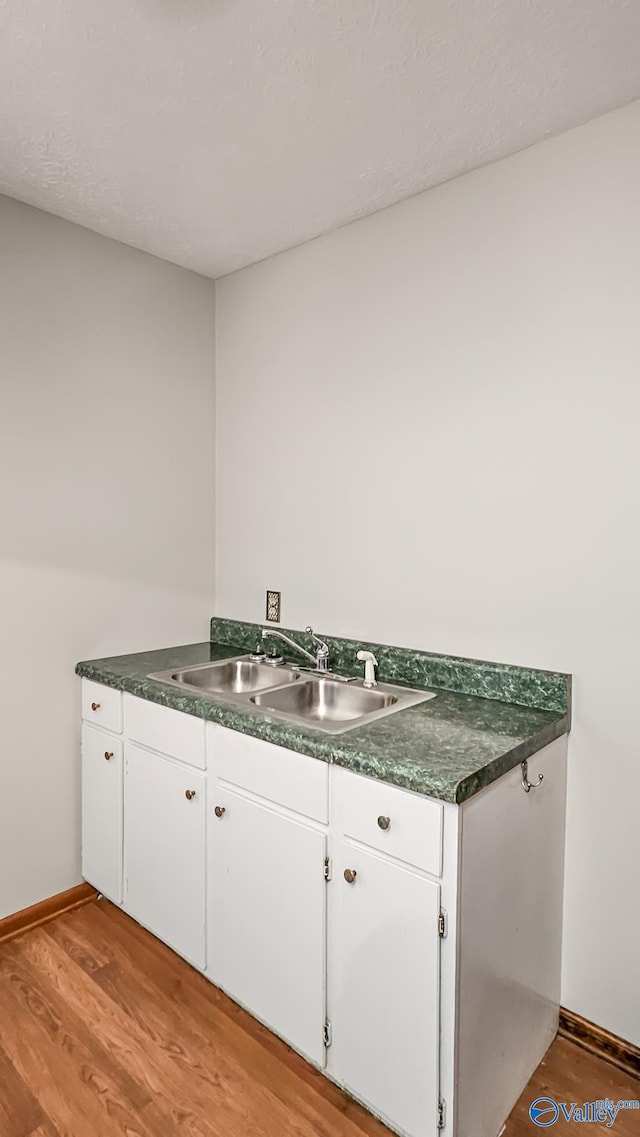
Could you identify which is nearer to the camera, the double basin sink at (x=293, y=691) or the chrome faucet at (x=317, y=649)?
the double basin sink at (x=293, y=691)

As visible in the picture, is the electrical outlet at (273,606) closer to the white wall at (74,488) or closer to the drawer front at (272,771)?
the white wall at (74,488)

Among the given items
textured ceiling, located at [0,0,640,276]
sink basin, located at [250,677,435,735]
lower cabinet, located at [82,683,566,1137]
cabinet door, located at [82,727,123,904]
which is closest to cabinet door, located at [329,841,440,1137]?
lower cabinet, located at [82,683,566,1137]

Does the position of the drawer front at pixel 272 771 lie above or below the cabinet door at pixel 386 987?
above

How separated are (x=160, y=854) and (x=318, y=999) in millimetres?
699

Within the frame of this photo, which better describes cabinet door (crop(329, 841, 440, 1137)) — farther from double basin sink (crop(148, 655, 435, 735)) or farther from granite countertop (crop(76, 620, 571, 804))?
double basin sink (crop(148, 655, 435, 735))

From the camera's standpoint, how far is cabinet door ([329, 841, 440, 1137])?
52.3 inches

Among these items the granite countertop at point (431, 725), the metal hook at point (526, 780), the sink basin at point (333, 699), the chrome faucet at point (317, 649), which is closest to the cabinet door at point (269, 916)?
the granite countertop at point (431, 725)

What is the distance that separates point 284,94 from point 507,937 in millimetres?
2074

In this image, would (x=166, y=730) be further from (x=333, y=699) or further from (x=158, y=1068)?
(x=158, y=1068)

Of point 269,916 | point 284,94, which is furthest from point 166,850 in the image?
point 284,94

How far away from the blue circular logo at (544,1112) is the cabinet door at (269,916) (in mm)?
508

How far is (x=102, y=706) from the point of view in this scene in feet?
7.41

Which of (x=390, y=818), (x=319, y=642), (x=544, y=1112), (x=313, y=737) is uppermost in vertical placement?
(x=319, y=642)

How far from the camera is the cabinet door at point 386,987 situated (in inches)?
52.3
